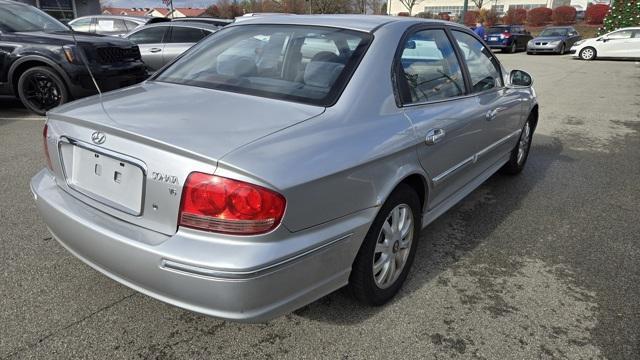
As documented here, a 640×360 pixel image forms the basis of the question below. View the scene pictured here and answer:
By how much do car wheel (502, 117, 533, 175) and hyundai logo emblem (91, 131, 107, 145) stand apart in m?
3.94

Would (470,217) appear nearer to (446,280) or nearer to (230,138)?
(446,280)

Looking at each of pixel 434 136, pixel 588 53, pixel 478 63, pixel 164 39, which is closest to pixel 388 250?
pixel 434 136

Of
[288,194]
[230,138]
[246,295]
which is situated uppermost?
[230,138]

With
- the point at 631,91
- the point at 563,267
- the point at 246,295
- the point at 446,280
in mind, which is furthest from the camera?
the point at 631,91

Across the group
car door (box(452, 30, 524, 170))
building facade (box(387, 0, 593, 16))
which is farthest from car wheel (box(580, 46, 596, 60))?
building facade (box(387, 0, 593, 16))

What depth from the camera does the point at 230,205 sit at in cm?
186

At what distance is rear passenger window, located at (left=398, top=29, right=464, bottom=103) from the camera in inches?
111

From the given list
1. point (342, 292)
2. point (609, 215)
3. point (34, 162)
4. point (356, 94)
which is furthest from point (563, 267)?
point (34, 162)

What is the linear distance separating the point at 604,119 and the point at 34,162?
8946 millimetres

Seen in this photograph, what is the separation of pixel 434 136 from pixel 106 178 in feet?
5.91

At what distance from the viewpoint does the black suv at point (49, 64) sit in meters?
6.78

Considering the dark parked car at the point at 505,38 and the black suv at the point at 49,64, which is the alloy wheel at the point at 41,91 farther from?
the dark parked car at the point at 505,38

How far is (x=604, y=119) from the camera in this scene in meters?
8.62

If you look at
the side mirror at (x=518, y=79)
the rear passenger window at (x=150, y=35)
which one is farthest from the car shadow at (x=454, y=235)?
the rear passenger window at (x=150, y=35)
